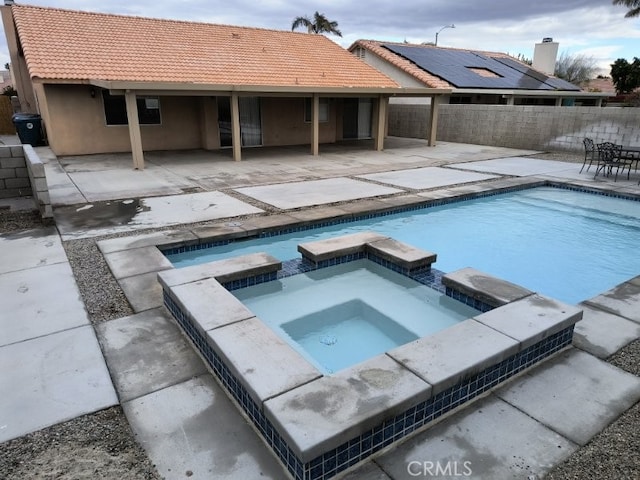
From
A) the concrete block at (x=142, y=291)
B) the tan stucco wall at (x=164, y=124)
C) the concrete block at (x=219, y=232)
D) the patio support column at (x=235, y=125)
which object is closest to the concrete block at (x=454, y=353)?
the concrete block at (x=142, y=291)

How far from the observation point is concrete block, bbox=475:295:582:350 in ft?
10.6

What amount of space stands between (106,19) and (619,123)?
1732 centimetres

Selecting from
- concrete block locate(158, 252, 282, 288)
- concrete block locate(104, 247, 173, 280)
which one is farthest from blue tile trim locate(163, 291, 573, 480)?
concrete block locate(104, 247, 173, 280)

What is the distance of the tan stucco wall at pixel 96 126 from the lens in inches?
506

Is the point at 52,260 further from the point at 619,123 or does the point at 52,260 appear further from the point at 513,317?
the point at 619,123

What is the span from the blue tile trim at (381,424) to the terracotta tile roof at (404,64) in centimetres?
1697

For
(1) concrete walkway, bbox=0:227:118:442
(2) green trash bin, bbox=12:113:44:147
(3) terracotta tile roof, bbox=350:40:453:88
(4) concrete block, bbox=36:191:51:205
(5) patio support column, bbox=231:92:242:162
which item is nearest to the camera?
(1) concrete walkway, bbox=0:227:118:442

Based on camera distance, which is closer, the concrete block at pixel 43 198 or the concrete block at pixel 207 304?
the concrete block at pixel 207 304

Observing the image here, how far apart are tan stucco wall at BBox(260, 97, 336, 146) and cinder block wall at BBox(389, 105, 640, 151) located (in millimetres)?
4243

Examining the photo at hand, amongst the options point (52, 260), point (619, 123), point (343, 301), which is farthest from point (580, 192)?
point (52, 260)

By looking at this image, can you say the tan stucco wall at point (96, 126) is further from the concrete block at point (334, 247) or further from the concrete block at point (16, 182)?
the concrete block at point (334, 247)

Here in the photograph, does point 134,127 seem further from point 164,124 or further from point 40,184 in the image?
point 40,184

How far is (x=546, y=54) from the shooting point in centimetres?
2989

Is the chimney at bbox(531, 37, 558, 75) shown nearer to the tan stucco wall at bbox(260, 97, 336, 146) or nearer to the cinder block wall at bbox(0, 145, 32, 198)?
the tan stucco wall at bbox(260, 97, 336, 146)
